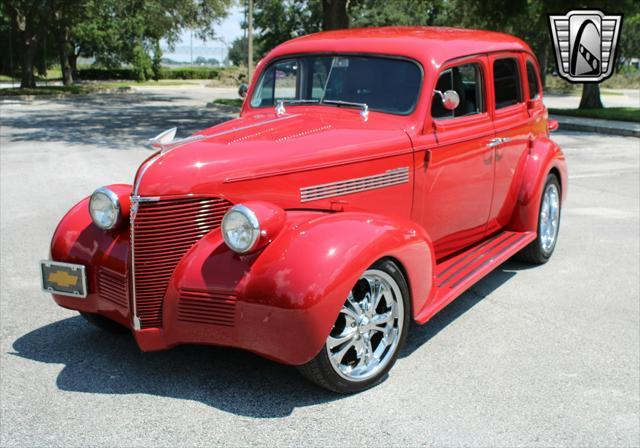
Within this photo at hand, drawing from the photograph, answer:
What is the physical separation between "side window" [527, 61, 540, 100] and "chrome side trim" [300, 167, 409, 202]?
2.47 m

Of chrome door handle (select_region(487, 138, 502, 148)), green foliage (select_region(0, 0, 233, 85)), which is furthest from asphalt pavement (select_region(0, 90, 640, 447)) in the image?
green foliage (select_region(0, 0, 233, 85))

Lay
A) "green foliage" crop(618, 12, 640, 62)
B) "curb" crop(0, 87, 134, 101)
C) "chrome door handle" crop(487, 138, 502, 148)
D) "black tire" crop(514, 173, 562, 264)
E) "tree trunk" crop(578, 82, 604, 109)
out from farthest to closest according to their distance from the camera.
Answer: "green foliage" crop(618, 12, 640, 62) → "curb" crop(0, 87, 134, 101) → "tree trunk" crop(578, 82, 604, 109) → "black tire" crop(514, 173, 562, 264) → "chrome door handle" crop(487, 138, 502, 148)

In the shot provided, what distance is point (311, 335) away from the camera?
349 cm

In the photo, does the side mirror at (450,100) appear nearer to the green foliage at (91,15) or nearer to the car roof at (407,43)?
the car roof at (407,43)

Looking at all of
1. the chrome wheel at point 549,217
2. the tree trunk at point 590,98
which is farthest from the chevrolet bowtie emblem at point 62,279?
the tree trunk at point 590,98

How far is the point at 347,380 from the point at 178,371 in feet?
3.37

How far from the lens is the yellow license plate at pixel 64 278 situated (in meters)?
4.14

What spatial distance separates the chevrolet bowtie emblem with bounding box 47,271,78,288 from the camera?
4.17 metres

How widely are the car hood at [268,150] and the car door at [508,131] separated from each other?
1.34 metres

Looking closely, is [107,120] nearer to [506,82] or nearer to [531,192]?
[506,82]

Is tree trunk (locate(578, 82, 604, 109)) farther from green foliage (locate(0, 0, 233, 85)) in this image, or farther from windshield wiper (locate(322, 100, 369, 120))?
windshield wiper (locate(322, 100, 369, 120))

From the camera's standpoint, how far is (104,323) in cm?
465

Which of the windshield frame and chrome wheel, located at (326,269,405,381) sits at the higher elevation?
the windshield frame

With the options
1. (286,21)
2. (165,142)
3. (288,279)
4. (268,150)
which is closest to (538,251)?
(268,150)
